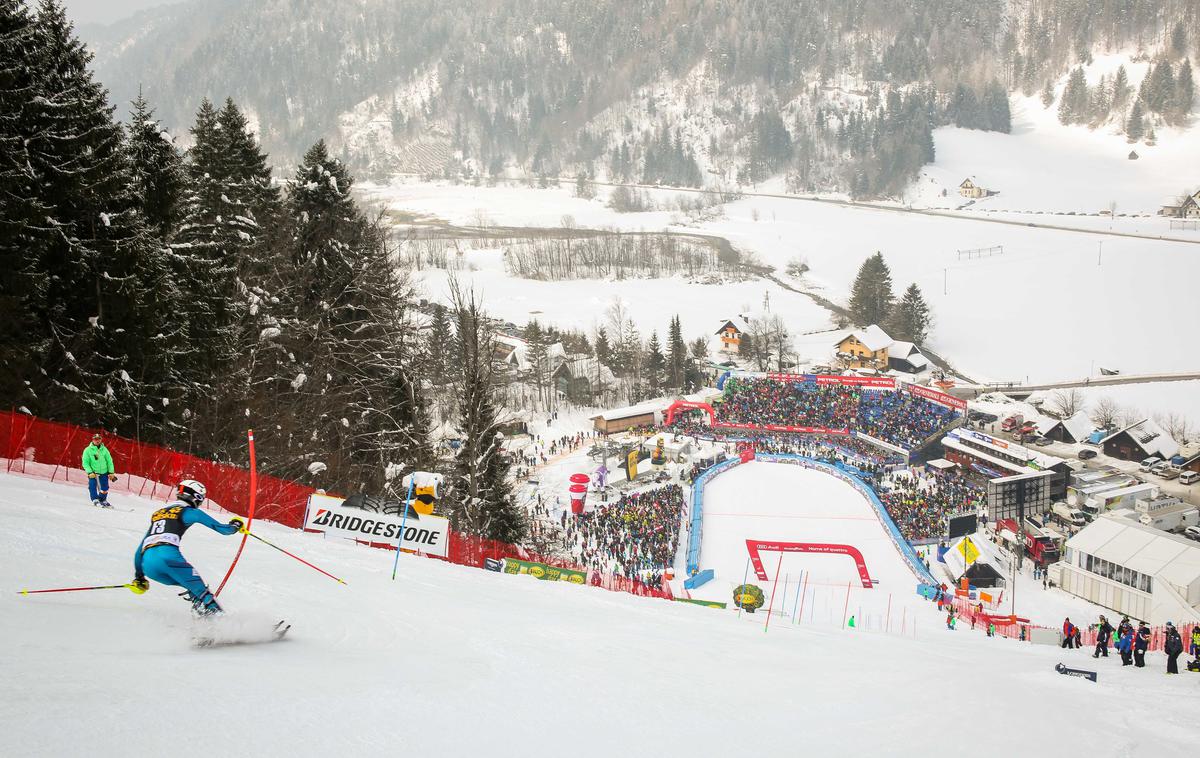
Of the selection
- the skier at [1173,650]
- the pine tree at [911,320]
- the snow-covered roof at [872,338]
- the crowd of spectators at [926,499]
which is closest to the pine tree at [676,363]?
the snow-covered roof at [872,338]

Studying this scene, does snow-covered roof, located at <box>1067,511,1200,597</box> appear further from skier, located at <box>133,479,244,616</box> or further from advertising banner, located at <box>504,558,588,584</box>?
skier, located at <box>133,479,244,616</box>

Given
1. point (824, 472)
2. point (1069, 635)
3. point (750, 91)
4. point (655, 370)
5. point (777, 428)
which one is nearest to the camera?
point (1069, 635)

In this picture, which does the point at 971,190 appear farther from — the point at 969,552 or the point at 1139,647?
the point at 1139,647

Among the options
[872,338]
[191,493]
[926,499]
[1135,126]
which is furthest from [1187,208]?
[191,493]

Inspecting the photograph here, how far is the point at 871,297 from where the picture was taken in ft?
209

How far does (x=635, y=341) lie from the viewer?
5597cm

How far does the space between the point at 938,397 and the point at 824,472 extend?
12.1 meters

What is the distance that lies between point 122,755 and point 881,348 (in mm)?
54503

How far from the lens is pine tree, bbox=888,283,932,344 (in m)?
58.7

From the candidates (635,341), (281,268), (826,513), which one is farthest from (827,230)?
(281,268)

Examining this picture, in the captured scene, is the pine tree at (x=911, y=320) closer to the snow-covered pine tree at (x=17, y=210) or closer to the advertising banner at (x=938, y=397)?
the advertising banner at (x=938, y=397)

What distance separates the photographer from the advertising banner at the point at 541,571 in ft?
47.0

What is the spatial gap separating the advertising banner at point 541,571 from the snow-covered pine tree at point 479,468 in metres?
2.48

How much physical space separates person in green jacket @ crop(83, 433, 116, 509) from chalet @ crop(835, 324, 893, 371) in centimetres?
5000
